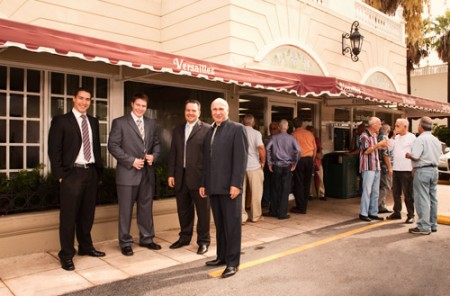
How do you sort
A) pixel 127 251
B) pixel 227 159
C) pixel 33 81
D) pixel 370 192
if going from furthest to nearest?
pixel 370 192
pixel 33 81
pixel 127 251
pixel 227 159

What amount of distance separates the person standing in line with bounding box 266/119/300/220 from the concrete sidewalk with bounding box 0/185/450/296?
1.82 ft

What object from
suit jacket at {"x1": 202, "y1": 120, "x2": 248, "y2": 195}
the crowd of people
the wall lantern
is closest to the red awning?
the crowd of people

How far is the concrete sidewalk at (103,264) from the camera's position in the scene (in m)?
3.95

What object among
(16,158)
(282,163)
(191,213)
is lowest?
(191,213)

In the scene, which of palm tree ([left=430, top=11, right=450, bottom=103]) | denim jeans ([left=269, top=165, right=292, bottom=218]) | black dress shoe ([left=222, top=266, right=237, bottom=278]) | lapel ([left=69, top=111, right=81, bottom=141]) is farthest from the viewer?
palm tree ([left=430, top=11, right=450, bottom=103])

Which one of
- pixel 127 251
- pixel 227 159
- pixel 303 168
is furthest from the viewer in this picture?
pixel 303 168

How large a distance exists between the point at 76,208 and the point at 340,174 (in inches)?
258

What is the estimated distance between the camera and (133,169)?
16.4 feet

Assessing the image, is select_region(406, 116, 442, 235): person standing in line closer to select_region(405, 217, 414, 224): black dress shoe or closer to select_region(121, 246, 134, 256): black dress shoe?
select_region(405, 217, 414, 224): black dress shoe

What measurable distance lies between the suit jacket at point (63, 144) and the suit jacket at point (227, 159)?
1.63 m

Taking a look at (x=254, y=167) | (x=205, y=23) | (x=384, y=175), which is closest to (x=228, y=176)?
(x=254, y=167)

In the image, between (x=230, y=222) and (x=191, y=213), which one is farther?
(x=191, y=213)

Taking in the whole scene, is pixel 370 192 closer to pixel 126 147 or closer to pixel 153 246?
pixel 153 246

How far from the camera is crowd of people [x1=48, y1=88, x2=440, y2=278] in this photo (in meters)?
4.27
